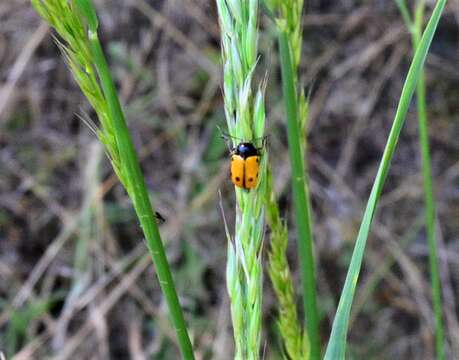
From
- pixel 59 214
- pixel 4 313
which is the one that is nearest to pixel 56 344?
pixel 4 313

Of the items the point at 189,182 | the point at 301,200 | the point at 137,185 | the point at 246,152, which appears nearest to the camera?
the point at 137,185

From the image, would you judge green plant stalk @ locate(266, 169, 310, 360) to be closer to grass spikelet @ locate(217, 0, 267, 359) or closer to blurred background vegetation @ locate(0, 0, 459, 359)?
→ grass spikelet @ locate(217, 0, 267, 359)

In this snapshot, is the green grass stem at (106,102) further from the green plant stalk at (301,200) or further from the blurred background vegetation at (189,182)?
the blurred background vegetation at (189,182)

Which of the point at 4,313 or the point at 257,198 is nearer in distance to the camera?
the point at 257,198

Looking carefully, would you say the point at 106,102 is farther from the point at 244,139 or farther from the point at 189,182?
the point at 189,182

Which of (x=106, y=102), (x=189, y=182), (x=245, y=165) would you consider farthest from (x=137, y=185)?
(x=189, y=182)

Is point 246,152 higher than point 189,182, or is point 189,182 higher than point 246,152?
point 189,182

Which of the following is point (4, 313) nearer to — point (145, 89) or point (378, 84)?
point (145, 89)
